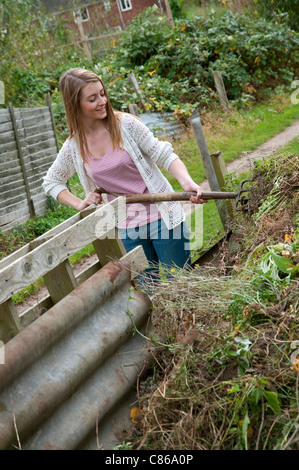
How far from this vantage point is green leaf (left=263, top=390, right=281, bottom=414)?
6.56 ft

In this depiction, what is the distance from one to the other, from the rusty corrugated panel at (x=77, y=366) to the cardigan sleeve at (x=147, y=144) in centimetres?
118

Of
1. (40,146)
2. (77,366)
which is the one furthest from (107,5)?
(77,366)

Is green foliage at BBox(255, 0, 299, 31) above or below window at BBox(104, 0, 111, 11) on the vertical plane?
below

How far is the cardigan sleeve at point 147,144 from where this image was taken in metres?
3.70

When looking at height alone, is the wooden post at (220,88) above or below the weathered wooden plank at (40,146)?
above

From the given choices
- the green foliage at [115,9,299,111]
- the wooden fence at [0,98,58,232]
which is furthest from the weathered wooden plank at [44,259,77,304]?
the green foliage at [115,9,299,111]

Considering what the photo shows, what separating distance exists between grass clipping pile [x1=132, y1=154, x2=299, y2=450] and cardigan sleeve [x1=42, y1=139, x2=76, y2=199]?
1.43 meters

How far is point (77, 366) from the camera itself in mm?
2307

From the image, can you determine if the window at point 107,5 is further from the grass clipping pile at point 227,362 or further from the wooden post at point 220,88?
the grass clipping pile at point 227,362

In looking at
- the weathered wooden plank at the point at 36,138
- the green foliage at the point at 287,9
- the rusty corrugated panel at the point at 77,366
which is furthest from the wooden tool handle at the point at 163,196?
the green foliage at the point at 287,9

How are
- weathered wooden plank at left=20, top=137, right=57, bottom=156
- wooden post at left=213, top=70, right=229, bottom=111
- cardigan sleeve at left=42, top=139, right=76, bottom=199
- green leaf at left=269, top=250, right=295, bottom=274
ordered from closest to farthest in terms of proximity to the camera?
green leaf at left=269, top=250, right=295, bottom=274 < cardigan sleeve at left=42, top=139, right=76, bottom=199 < weathered wooden plank at left=20, top=137, right=57, bottom=156 < wooden post at left=213, top=70, right=229, bottom=111

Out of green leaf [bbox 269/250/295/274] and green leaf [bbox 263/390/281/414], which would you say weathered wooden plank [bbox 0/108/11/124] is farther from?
green leaf [bbox 263/390/281/414]
